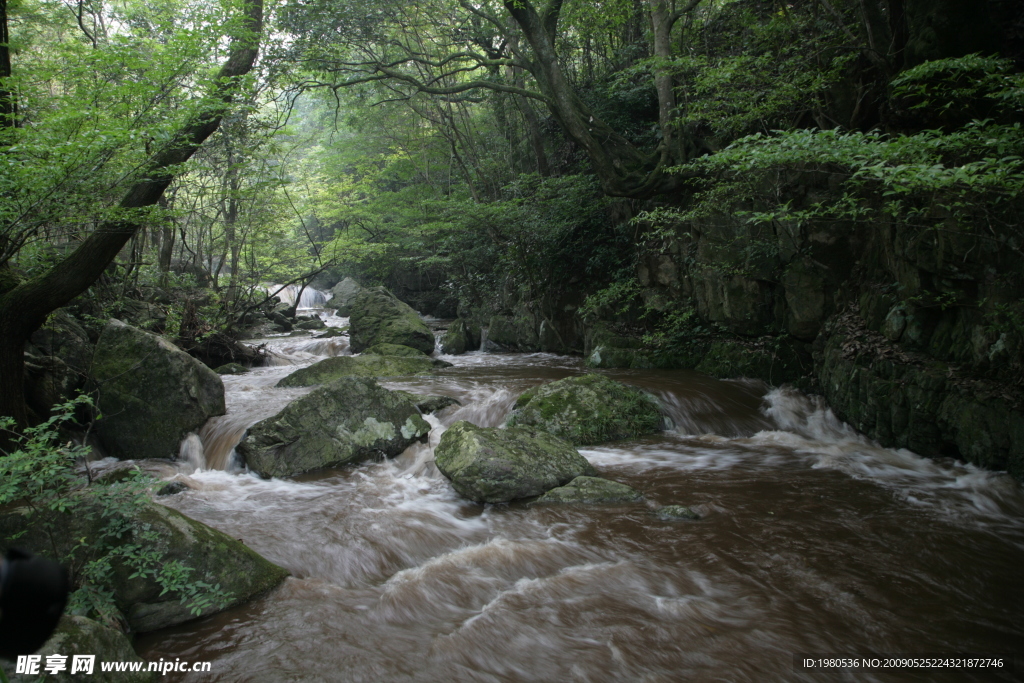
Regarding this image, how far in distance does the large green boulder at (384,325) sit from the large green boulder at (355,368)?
8.40 feet

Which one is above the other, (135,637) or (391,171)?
(391,171)

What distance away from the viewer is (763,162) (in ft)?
16.4

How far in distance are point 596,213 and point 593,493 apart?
868 cm

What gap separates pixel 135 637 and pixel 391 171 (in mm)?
20827

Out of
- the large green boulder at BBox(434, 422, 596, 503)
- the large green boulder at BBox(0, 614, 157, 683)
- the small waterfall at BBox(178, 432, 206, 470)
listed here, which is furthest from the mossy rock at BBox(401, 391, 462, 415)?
the large green boulder at BBox(0, 614, 157, 683)

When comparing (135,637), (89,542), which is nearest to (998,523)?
(135,637)

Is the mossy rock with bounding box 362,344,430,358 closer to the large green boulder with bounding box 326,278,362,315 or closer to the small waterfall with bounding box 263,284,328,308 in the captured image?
the large green boulder with bounding box 326,278,362,315

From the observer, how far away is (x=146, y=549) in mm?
3502

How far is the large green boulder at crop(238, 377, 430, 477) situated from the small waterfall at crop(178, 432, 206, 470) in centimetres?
100

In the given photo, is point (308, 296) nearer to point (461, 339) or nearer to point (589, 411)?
point (461, 339)

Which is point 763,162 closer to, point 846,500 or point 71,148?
point 846,500

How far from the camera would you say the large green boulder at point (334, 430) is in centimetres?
646

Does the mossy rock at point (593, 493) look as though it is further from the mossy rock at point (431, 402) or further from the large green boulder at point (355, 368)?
the large green boulder at point (355, 368)

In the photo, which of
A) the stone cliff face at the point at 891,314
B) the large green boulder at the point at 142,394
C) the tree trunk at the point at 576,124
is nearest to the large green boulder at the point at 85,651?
the large green boulder at the point at 142,394
